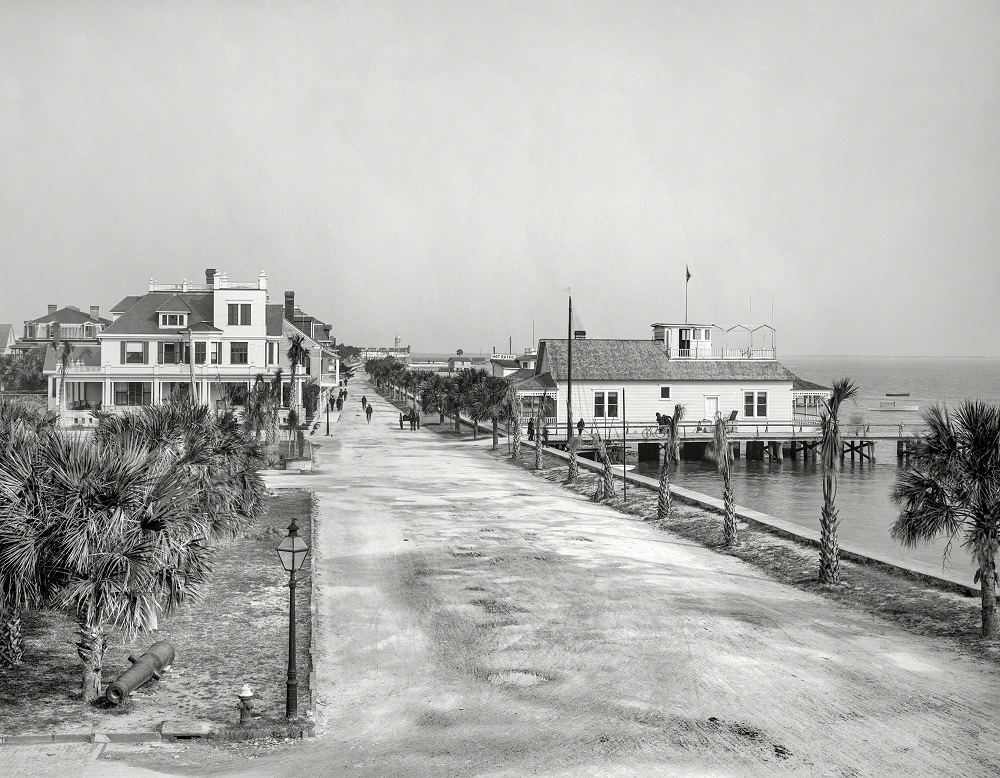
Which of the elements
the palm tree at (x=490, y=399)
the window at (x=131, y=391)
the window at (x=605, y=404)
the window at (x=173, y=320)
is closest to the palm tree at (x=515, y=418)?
the palm tree at (x=490, y=399)

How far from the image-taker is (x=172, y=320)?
60406mm

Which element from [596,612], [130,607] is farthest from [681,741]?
[130,607]

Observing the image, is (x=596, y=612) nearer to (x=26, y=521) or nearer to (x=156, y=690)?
(x=156, y=690)

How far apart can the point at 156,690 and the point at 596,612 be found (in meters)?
8.27

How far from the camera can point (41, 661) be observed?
572 inches

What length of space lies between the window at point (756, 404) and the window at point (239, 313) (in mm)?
33241

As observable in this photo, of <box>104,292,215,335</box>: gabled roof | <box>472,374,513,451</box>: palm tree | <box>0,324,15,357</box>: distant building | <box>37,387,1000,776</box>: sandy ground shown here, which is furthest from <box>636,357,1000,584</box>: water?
<box>0,324,15,357</box>: distant building

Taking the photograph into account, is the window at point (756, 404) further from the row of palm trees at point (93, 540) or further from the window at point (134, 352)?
the row of palm trees at point (93, 540)

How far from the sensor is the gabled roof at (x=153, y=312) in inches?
2356

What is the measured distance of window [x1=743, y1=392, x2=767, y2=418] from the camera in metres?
59.6

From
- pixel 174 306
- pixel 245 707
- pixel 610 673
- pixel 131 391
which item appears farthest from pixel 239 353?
pixel 245 707

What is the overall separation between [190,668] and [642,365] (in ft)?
153

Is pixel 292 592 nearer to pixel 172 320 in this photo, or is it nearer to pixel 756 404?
pixel 756 404

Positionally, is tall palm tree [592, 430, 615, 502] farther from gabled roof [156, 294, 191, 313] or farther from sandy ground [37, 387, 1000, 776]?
gabled roof [156, 294, 191, 313]
